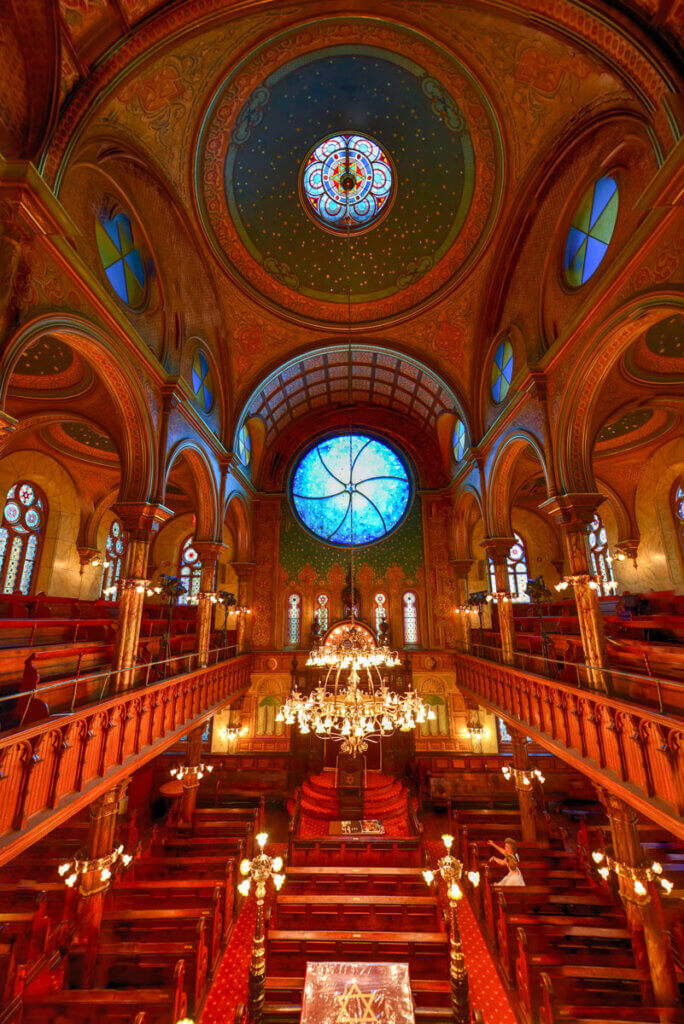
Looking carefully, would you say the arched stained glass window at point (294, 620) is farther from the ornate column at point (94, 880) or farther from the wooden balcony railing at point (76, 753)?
the ornate column at point (94, 880)

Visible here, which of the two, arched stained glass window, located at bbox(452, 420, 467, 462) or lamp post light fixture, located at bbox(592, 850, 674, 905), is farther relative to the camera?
arched stained glass window, located at bbox(452, 420, 467, 462)

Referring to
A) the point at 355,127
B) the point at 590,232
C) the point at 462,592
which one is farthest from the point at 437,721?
the point at 355,127

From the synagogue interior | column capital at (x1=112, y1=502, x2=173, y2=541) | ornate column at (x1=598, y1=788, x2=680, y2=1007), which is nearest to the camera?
the synagogue interior

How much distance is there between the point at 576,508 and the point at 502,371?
6.42 metres

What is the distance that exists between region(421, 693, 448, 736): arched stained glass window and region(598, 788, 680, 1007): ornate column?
11.0m

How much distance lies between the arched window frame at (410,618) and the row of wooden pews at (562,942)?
9.65 metres

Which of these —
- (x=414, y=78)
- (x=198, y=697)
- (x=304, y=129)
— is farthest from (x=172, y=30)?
(x=198, y=697)

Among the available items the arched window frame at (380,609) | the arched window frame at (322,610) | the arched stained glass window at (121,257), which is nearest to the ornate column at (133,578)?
the arched stained glass window at (121,257)

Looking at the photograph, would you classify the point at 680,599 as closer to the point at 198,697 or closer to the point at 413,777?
the point at 413,777

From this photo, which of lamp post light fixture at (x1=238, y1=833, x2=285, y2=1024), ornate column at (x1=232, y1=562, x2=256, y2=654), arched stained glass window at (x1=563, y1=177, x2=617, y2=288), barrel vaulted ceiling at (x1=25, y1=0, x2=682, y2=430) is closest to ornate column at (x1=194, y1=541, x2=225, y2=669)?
ornate column at (x1=232, y1=562, x2=256, y2=654)

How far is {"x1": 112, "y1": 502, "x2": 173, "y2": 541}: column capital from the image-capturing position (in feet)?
32.2

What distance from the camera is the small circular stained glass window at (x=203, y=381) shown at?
1378cm

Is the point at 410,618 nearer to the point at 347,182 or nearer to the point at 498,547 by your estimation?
the point at 498,547

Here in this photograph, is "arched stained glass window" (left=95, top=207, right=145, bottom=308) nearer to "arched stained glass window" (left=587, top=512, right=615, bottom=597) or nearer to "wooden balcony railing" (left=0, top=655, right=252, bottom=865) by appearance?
"wooden balcony railing" (left=0, top=655, right=252, bottom=865)
